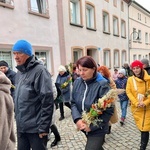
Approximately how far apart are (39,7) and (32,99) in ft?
28.3

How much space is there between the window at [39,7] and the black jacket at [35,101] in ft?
24.8

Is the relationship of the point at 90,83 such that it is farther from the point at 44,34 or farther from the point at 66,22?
the point at 66,22

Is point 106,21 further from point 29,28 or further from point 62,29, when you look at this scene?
point 29,28

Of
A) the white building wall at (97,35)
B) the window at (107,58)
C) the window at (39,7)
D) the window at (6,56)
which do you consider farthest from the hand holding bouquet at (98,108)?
the window at (107,58)

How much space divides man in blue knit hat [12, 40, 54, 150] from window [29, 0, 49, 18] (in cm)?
740

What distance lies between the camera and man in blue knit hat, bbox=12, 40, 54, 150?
8.52ft

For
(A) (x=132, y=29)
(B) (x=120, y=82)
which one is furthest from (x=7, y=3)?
(A) (x=132, y=29)

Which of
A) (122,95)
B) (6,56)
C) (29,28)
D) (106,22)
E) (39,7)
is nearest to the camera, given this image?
(122,95)

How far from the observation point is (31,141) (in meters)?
2.73

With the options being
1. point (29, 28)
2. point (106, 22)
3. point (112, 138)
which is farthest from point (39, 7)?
point (106, 22)

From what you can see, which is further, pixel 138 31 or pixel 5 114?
pixel 138 31

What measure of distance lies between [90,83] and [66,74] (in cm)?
401

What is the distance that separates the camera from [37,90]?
2621 mm

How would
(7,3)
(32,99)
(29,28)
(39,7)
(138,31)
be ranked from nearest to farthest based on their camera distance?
(32,99)
(7,3)
(29,28)
(39,7)
(138,31)
